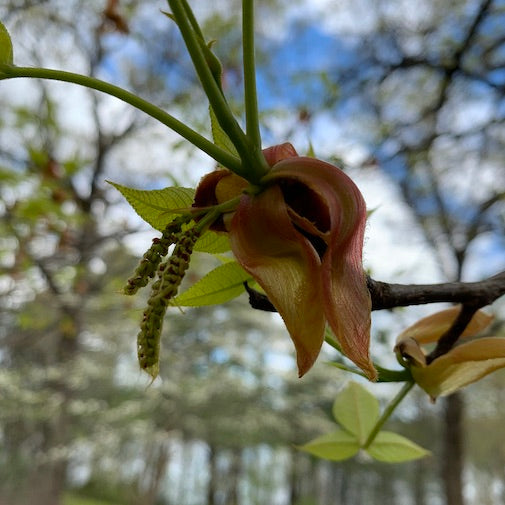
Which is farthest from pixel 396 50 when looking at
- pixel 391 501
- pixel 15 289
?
pixel 391 501

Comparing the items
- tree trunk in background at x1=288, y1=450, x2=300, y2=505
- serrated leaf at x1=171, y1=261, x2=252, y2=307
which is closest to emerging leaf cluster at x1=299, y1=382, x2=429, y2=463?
serrated leaf at x1=171, y1=261, x2=252, y2=307

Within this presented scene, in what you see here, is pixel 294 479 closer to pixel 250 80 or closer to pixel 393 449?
pixel 393 449

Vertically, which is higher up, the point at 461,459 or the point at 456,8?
the point at 456,8

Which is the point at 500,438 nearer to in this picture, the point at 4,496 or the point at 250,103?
the point at 4,496

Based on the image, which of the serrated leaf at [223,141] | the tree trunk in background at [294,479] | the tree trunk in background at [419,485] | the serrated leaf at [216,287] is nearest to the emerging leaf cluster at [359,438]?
the serrated leaf at [216,287]

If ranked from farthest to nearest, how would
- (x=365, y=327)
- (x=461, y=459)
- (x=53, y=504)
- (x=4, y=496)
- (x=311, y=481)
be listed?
(x=311, y=481) < (x=4, y=496) < (x=53, y=504) < (x=461, y=459) < (x=365, y=327)

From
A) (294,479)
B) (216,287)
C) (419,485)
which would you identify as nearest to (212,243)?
(216,287)
